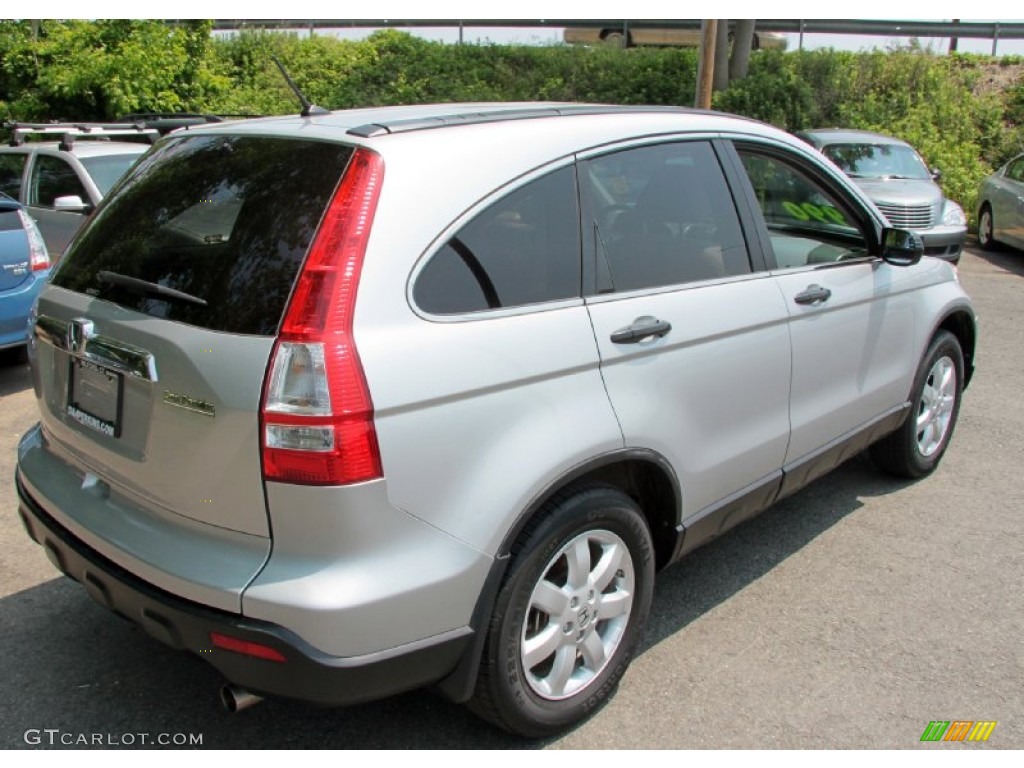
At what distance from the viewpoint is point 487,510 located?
236 cm

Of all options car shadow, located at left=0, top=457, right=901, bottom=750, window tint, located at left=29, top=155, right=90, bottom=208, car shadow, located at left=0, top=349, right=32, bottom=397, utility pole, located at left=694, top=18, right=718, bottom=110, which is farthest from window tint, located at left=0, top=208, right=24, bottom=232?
utility pole, located at left=694, top=18, right=718, bottom=110

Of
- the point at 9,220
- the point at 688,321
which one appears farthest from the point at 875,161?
the point at 688,321

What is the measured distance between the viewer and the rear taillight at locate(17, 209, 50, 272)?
6.27m

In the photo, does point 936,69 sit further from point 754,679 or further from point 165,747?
point 165,747

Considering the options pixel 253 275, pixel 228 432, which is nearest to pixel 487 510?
pixel 228 432

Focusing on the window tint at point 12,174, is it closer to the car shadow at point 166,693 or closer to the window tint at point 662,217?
the car shadow at point 166,693

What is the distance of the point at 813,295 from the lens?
11.5ft

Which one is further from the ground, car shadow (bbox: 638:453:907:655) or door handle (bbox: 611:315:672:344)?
door handle (bbox: 611:315:672:344)

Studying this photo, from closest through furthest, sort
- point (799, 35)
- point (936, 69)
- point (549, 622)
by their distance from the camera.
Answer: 1. point (549, 622)
2. point (936, 69)
3. point (799, 35)

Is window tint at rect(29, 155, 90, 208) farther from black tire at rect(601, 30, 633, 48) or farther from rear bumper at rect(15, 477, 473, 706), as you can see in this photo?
black tire at rect(601, 30, 633, 48)

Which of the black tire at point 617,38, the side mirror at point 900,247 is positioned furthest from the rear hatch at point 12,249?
the black tire at point 617,38

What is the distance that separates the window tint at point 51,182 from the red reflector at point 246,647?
7.01 m

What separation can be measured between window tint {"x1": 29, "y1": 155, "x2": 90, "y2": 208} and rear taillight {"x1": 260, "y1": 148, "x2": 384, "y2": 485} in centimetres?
697

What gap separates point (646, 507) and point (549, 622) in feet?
1.94
